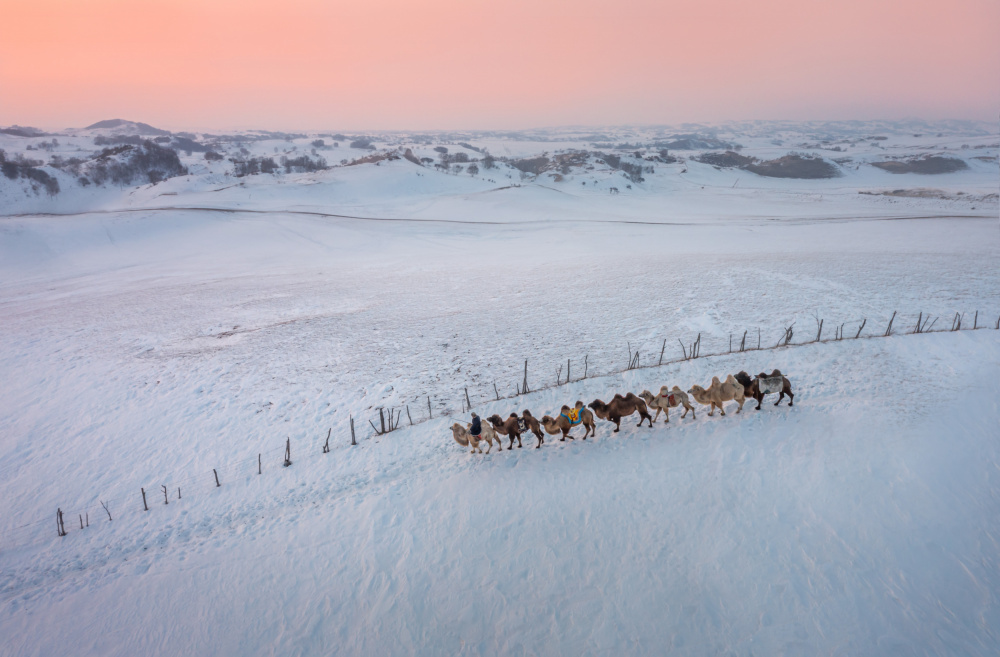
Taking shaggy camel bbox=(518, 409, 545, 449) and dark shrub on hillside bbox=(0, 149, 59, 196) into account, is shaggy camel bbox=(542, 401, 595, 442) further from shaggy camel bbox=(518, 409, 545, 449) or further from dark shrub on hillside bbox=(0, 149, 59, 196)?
dark shrub on hillside bbox=(0, 149, 59, 196)

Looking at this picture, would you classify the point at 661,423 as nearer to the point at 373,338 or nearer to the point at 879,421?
the point at 879,421

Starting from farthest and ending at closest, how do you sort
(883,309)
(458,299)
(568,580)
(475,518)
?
(458,299), (883,309), (475,518), (568,580)

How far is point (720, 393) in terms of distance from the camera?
449 inches

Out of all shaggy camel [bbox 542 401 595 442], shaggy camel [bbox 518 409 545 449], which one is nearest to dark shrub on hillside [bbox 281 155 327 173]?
shaggy camel [bbox 518 409 545 449]

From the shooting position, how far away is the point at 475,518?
9.76m

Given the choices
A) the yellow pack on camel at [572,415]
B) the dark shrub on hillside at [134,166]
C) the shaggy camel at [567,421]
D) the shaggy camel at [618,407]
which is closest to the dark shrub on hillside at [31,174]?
the dark shrub on hillside at [134,166]

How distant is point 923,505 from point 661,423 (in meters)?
5.26

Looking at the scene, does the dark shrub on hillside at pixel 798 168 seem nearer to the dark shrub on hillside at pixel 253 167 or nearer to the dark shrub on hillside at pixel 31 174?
the dark shrub on hillside at pixel 253 167

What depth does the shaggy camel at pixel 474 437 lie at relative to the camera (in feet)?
36.7

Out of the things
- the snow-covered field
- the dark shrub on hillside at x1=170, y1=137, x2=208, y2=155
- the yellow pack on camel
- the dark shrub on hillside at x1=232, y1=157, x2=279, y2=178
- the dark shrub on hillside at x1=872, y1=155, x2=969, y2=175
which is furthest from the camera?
the dark shrub on hillside at x1=170, y1=137, x2=208, y2=155

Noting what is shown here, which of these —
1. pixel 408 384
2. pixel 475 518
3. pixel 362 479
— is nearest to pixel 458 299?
pixel 408 384

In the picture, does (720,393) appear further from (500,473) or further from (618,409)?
(500,473)

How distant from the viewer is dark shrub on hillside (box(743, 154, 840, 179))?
99.5m

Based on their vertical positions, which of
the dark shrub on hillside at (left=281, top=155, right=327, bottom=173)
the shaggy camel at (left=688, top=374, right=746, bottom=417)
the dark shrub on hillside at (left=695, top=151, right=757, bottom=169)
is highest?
the dark shrub on hillside at (left=695, top=151, right=757, bottom=169)
